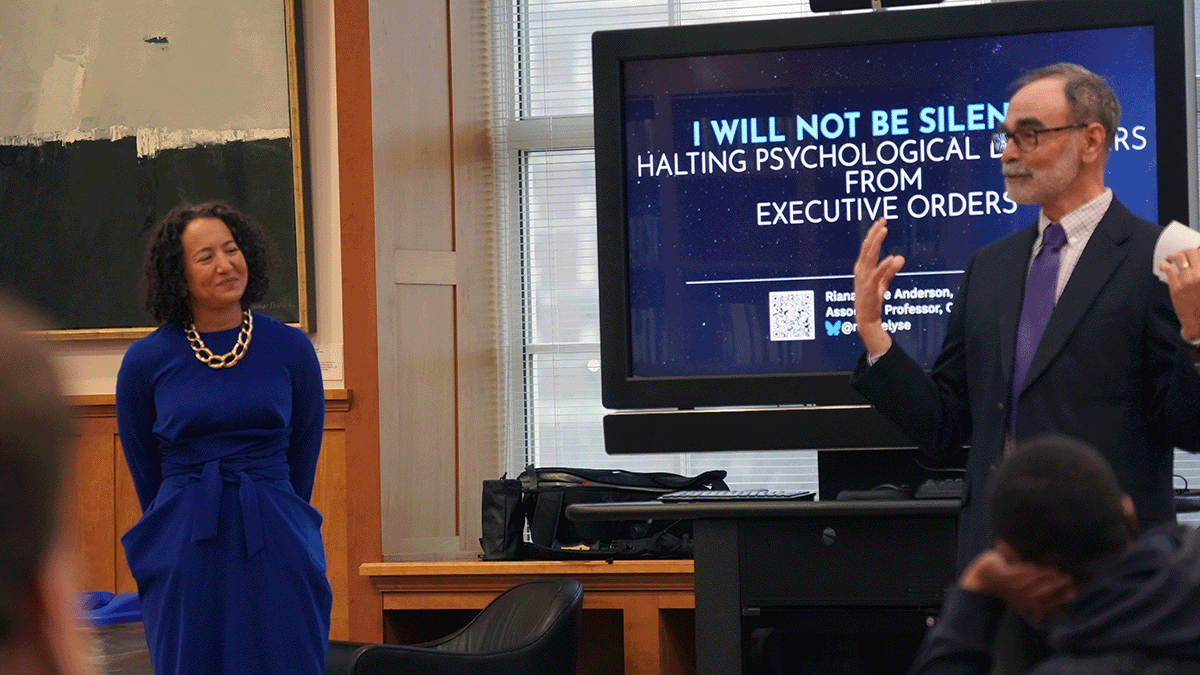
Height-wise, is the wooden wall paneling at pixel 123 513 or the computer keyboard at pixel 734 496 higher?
the computer keyboard at pixel 734 496

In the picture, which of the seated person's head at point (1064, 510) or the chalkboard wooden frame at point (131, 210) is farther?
the chalkboard wooden frame at point (131, 210)

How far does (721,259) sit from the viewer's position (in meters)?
3.14

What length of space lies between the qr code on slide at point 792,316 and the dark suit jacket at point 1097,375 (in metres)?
1.02

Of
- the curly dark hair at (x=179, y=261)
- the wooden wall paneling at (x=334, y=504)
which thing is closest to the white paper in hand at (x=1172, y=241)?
the curly dark hair at (x=179, y=261)

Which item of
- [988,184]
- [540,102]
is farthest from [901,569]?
[540,102]

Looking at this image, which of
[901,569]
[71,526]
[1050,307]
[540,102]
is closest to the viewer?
[71,526]

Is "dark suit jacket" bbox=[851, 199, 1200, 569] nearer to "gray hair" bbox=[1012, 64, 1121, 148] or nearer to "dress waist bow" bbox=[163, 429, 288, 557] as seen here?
"gray hair" bbox=[1012, 64, 1121, 148]

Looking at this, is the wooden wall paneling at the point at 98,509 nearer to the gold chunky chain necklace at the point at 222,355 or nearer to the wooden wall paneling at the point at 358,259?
the wooden wall paneling at the point at 358,259

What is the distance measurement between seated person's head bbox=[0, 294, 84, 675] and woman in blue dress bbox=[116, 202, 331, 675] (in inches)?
98.0

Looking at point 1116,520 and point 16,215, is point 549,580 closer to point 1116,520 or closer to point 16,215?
point 16,215

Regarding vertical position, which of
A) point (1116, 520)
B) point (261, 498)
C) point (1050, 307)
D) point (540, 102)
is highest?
point (540, 102)

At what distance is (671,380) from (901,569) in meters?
0.70

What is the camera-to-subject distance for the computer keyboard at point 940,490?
2.76m

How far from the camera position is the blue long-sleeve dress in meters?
2.96
